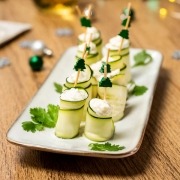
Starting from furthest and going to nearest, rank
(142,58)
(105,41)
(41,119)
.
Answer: (105,41) < (142,58) < (41,119)

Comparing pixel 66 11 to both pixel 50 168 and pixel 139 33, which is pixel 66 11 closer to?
pixel 139 33

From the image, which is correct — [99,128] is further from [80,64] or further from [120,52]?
[120,52]

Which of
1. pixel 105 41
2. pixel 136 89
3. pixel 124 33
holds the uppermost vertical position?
pixel 124 33

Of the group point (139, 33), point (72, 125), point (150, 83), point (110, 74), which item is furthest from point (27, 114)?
point (139, 33)

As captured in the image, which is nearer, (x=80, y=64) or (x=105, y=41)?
(x=80, y=64)

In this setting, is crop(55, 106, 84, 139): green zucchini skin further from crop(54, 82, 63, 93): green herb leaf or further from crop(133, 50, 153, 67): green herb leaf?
crop(133, 50, 153, 67): green herb leaf

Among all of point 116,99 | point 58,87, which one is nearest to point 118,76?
point 116,99

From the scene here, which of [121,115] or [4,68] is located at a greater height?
[121,115]
